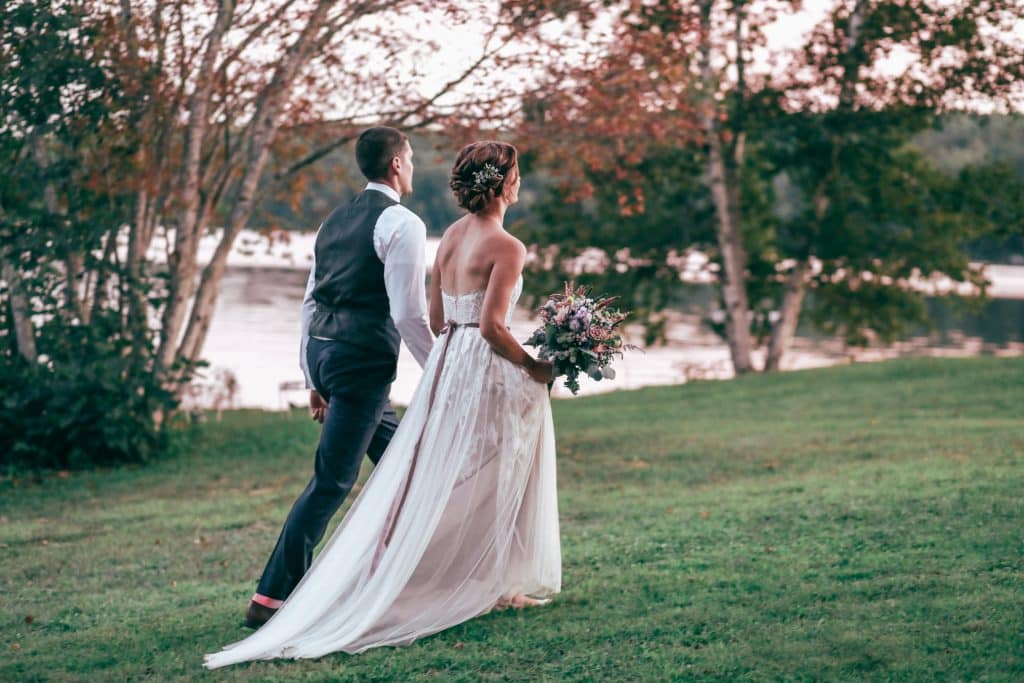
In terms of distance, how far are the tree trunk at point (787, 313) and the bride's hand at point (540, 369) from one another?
19.3m

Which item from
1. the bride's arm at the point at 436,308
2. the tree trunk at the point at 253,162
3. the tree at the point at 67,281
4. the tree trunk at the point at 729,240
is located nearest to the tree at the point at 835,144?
the tree trunk at the point at 729,240

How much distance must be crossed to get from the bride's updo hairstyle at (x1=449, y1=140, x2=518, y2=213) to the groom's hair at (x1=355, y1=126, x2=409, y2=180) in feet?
1.22

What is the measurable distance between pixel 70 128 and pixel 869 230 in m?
16.3

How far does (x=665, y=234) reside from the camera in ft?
79.6

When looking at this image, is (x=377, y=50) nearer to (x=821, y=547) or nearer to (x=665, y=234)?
(x=821, y=547)

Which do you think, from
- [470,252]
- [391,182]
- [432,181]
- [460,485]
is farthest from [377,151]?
[432,181]

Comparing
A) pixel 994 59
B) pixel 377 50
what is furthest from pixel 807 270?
pixel 377 50

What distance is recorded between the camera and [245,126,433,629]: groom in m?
5.29

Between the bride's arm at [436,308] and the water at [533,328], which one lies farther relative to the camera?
the water at [533,328]

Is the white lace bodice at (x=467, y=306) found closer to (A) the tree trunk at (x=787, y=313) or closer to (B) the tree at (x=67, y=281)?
(B) the tree at (x=67, y=281)

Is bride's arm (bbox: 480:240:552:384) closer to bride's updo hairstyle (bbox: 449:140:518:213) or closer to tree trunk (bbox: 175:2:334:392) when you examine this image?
bride's updo hairstyle (bbox: 449:140:518:213)

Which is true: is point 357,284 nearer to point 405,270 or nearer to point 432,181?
point 405,270

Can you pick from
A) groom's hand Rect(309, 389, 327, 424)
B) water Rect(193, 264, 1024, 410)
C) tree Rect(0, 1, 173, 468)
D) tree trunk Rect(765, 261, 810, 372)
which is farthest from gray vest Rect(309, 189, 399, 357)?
tree trunk Rect(765, 261, 810, 372)

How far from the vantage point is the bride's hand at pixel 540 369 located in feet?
17.4
